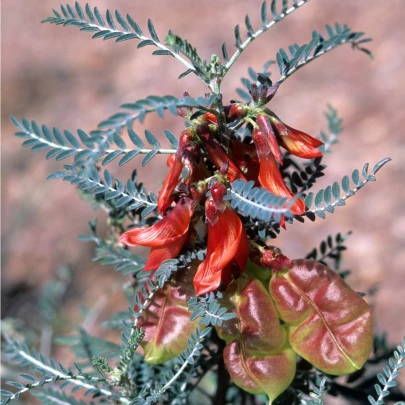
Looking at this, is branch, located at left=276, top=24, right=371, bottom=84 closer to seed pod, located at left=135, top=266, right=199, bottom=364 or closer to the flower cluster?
the flower cluster

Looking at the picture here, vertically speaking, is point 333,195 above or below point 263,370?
above

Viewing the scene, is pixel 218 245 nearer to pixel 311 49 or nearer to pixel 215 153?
pixel 215 153

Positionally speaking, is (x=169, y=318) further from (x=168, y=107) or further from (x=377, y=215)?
(x=377, y=215)

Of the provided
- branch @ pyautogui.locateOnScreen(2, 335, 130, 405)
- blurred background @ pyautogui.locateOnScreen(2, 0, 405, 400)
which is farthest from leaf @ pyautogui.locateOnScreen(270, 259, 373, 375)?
blurred background @ pyautogui.locateOnScreen(2, 0, 405, 400)

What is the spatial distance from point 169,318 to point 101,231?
272cm

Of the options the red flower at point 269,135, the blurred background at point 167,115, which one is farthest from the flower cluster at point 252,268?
the blurred background at point 167,115

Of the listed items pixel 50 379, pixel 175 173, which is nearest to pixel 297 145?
pixel 175 173

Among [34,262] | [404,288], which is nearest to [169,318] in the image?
[404,288]

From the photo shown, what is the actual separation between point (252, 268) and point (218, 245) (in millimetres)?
140

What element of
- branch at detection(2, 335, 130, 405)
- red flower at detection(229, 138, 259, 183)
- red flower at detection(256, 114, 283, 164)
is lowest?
branch at detection(2, 335, 130, 405)

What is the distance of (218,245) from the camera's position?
0.94 meters

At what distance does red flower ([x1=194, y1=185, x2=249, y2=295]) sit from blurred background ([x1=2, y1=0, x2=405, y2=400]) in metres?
1.60

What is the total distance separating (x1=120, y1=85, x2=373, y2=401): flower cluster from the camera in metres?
0.93

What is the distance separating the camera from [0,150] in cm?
474
